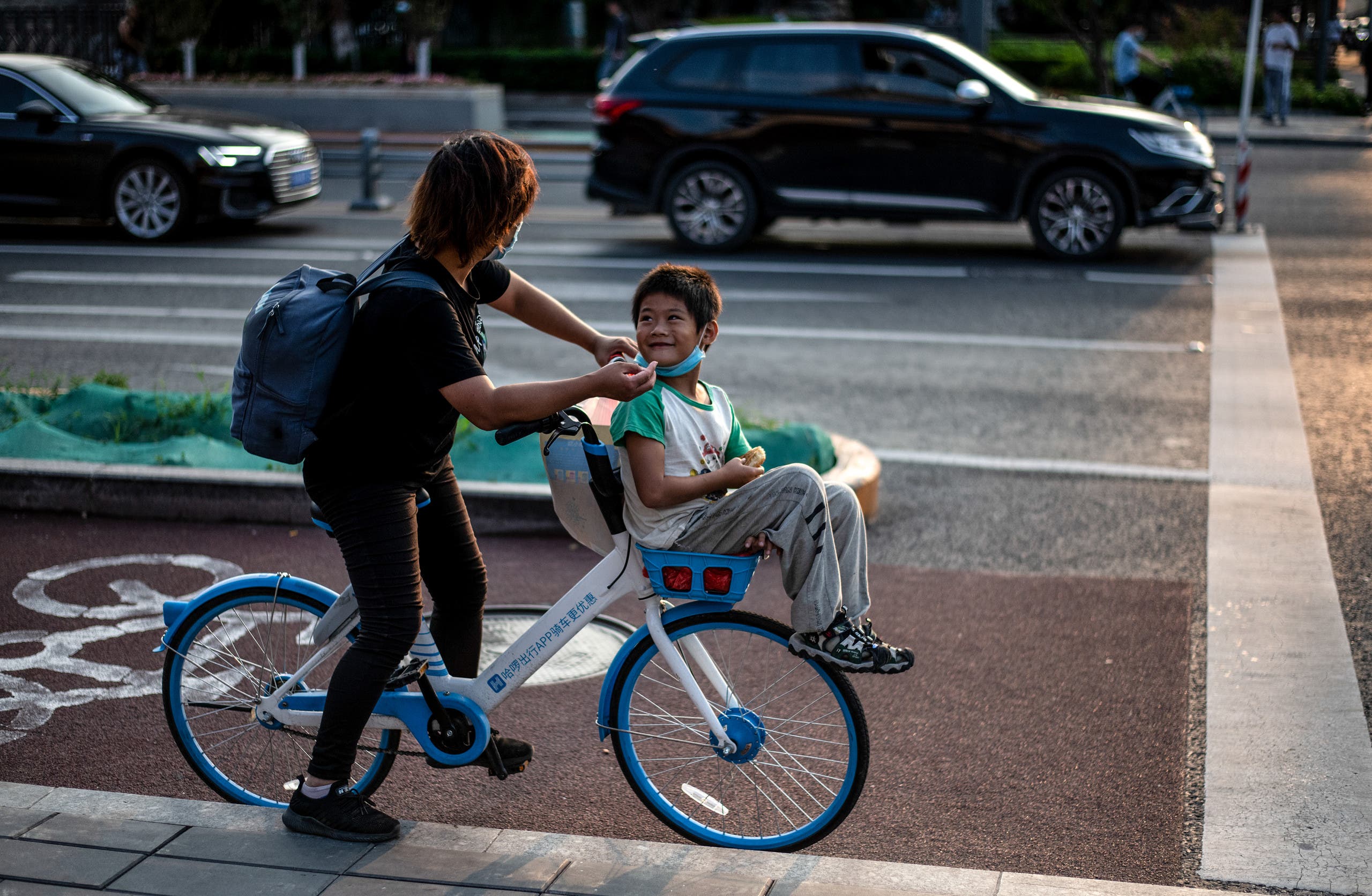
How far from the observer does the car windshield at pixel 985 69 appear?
40.9 feet

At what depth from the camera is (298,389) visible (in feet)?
9.89

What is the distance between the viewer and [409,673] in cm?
336

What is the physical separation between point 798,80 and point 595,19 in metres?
26.1

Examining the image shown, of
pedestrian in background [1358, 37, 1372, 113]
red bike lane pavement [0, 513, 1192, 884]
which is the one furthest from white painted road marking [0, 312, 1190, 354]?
pedestrian in background [1358, 37, 1372, 113]

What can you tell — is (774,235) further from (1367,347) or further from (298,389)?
(298,389)

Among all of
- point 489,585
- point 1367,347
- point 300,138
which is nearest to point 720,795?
point 489,585

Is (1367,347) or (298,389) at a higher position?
(298,389)

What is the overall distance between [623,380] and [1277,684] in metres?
2.70

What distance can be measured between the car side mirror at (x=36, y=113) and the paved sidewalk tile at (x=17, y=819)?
11.6 meters

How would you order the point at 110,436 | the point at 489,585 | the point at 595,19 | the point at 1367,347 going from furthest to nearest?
the point at 595,19 → the point at 1367,347 → the point at 110,436 → the point at 489,585

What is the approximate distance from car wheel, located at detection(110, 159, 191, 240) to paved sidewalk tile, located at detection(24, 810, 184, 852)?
11.4 m

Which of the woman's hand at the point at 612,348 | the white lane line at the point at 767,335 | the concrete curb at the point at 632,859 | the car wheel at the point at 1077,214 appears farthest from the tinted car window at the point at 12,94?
the woman's hand at the point at 612,348

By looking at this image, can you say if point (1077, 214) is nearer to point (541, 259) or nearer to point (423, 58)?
point (541, 259)

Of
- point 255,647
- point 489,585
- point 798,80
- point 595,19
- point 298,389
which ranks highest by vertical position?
point 595,19
